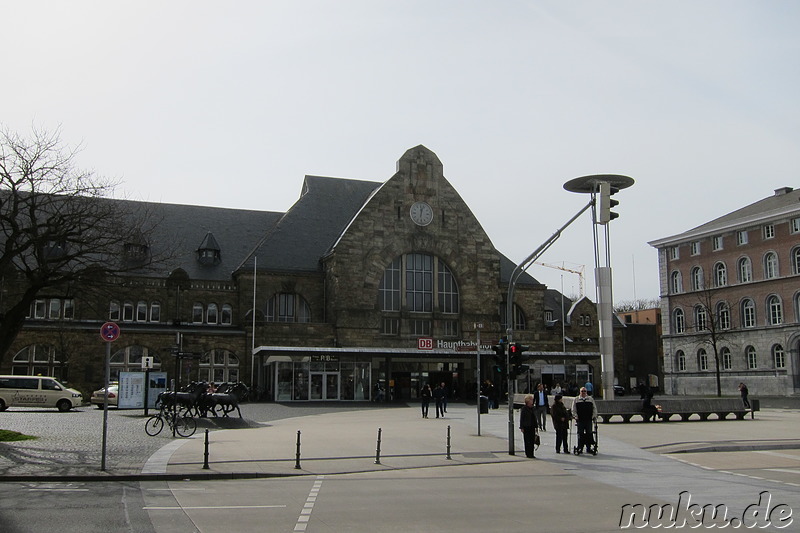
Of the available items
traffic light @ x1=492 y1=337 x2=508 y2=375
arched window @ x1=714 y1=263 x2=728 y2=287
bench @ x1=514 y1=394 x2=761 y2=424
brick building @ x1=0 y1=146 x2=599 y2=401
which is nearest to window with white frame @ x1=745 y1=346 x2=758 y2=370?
arched window @ x1=714 y1=263 x2=728 y2=287

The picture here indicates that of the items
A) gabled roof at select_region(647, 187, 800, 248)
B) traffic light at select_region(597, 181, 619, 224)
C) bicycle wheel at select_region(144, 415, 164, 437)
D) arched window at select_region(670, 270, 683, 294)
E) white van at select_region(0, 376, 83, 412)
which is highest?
gabled roof at select_region(647, 187, 800, 248)

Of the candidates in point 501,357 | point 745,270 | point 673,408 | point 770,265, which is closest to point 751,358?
point 745,270

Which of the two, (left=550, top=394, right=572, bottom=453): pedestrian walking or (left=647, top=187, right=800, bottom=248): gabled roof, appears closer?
(left=550, top=394, right=572, bottom=453): pedestrian walking

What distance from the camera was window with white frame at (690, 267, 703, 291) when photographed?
74812 millimetres

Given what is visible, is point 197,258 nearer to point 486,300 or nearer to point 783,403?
point 486,300

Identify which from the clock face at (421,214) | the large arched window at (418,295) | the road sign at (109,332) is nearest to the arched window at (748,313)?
the large arched window at (418,295)

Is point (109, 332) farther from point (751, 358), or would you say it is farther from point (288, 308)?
point (751, 358)

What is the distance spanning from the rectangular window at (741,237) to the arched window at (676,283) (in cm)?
771

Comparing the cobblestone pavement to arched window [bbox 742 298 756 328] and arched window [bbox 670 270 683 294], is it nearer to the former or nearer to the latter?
arched window [bbox 742 298 756 328]

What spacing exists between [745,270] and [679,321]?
971 centimetres

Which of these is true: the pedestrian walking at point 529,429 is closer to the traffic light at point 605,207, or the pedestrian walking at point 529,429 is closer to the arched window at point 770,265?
the traffic light at point 605,207

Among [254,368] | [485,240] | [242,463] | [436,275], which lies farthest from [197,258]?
[242,463]

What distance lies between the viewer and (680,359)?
3036 inches

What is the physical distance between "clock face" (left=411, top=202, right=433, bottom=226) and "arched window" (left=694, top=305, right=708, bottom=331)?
29620mm
